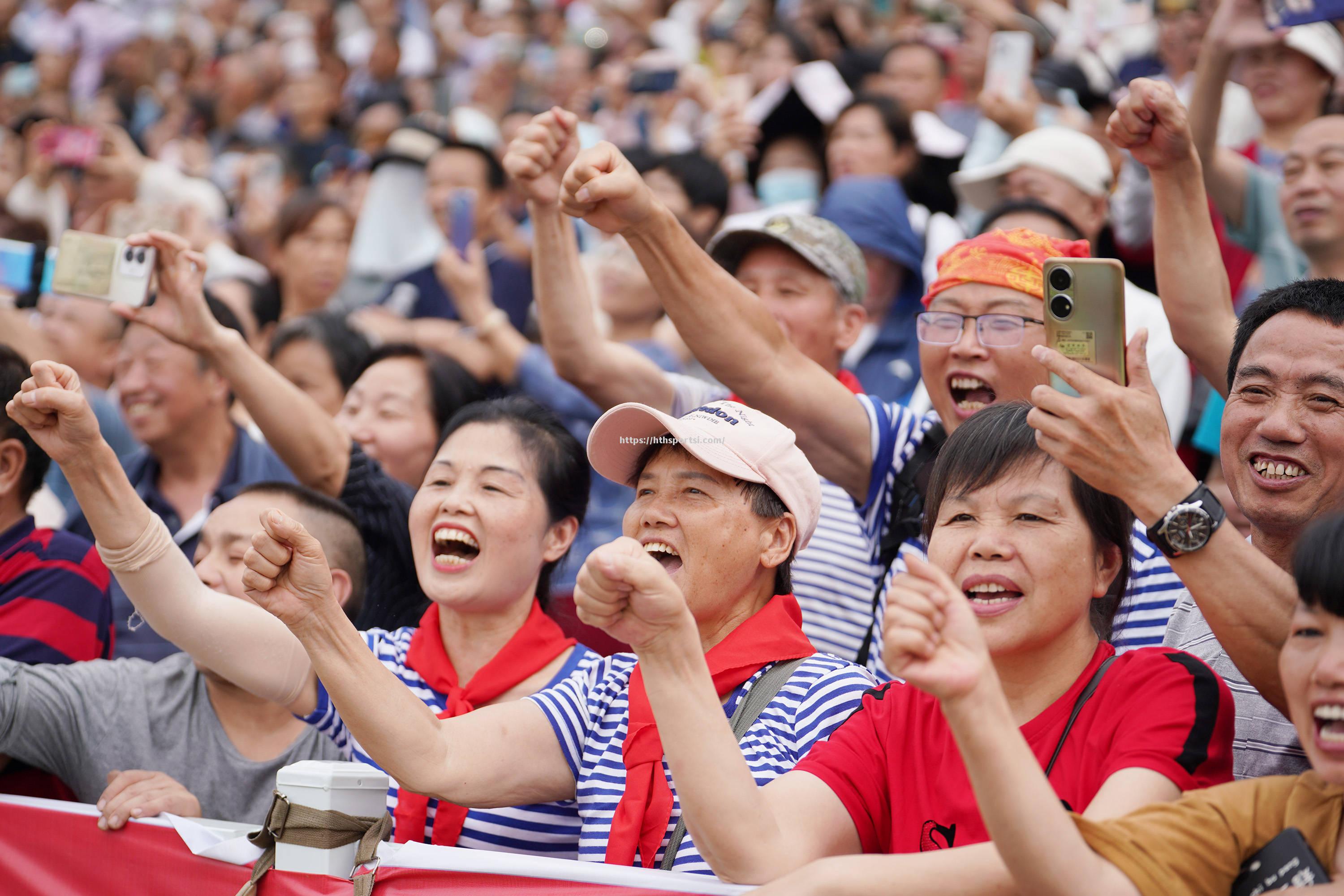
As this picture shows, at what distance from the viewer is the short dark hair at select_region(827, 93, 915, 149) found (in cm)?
623

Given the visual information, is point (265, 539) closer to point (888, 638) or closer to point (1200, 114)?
point (888, 638)

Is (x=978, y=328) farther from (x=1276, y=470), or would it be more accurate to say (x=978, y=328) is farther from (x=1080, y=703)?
(x=1080, y=703)

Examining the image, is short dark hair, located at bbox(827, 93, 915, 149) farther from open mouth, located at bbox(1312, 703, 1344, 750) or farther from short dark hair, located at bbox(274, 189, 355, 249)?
open mouth, located at bbox(1312, 703, 1344, 750)

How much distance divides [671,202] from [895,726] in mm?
3803

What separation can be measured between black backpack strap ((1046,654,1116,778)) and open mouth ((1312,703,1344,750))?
403 millimetres

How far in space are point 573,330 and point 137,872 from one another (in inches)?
66.3

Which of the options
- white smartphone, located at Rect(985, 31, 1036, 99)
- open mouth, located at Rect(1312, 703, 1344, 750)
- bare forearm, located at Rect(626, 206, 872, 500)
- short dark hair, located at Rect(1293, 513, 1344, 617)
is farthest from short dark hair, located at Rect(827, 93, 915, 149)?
open mouth, located at Rect(1312, 703, 1344, 750)

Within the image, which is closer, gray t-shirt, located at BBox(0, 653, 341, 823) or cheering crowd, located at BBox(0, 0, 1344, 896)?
cheering crowd, located at BBox(0, 0, 1344, 896)

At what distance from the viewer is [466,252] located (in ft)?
18.6

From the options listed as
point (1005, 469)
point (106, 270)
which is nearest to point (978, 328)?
point (1005, 469)

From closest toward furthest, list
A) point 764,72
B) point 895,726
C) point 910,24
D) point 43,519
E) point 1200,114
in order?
point 895,726 < point 1200,114 < point 43,519 < point 764,72 < point 910,24

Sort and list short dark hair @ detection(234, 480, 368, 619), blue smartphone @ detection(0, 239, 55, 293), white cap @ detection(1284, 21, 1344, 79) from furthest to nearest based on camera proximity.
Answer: white cap @ detection(1284, 21, 1344, 79) < blue smartphone @ detection(0, 239, 55, 293) < short dark hair @ detection(234, 480, 368, 619)

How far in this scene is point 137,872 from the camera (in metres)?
2.71

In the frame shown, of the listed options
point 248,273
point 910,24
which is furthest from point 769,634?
point 910,24
